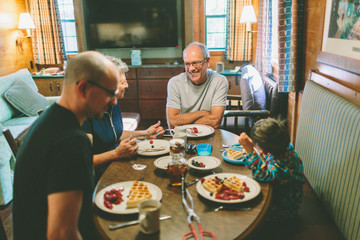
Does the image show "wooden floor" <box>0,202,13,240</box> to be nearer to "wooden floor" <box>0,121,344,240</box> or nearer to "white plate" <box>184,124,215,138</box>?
"white plate" <box>184,124,215,138</box>

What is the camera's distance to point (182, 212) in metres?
1.23

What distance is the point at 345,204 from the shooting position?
1532 millimetres

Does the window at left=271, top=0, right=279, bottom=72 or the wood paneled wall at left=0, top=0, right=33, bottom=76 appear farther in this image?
the wood paneled wall at left=0, top=0, right=33, bottom=76

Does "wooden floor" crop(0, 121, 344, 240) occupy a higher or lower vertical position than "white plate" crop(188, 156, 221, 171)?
lower

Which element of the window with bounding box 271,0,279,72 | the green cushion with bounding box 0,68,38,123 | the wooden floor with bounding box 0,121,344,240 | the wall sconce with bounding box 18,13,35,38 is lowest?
the wooden floor with bounding box 0,121,344,240

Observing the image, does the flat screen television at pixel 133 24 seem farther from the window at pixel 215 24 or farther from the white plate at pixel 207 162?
the white plate at pixel 207 162

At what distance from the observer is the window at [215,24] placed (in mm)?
5164

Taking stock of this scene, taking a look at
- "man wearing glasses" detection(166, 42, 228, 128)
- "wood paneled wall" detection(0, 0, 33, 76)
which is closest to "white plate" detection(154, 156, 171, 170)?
"man wearing glasses" detection(166, 42, 228, 128)

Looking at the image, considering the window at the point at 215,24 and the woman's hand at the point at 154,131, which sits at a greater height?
the window at the point at 215,24

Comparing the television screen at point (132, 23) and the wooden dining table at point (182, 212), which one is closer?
the wooden dining table at point (182, 212)

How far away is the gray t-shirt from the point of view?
273 centimetres

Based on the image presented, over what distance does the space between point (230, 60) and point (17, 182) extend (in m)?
4.61

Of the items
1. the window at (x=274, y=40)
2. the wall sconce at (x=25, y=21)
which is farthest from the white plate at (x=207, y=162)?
the wall sconce at (x=25, y=21)

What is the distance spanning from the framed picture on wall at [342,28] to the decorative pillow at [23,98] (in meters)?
3.67
